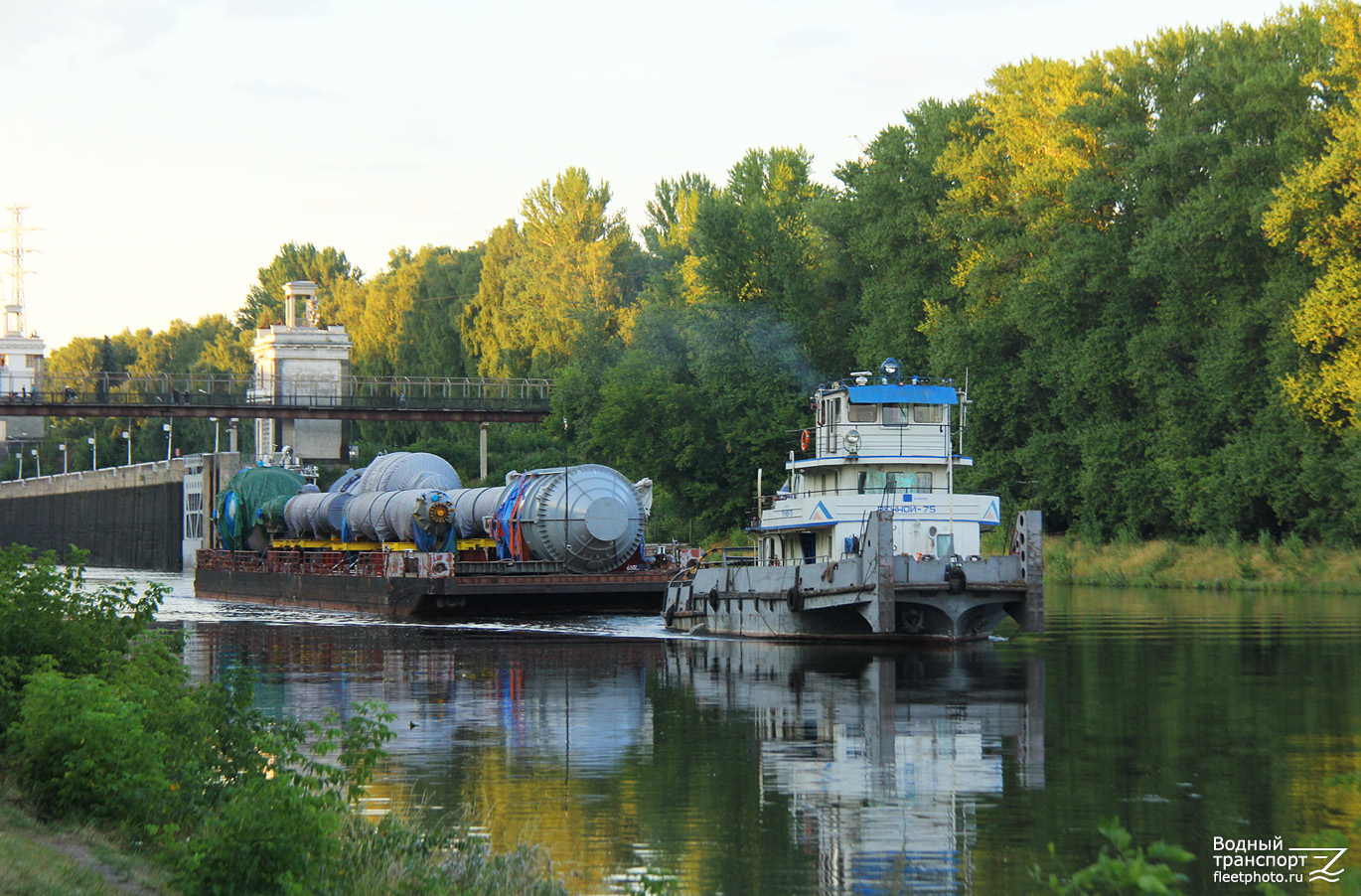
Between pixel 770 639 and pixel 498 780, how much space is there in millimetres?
19425

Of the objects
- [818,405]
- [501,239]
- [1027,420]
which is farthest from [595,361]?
[818,405]

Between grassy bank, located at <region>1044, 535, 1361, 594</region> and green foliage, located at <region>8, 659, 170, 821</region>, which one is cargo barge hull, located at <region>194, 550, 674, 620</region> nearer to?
grassy bank, located at <region>1044, 535, 1361, 594</region>

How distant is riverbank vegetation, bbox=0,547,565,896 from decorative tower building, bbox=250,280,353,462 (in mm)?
88101

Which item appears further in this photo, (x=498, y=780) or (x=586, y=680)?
(x=586, y=680)

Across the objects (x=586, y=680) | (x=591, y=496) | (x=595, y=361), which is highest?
(x=595, y=361)

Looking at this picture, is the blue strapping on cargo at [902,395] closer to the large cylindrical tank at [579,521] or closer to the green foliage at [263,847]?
the large cylindrical tank at [579,521]

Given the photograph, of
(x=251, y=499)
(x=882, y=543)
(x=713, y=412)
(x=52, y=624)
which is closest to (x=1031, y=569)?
(x=882, y=543)

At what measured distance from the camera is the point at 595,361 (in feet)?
298

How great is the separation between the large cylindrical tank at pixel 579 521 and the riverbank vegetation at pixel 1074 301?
22761 millimetres

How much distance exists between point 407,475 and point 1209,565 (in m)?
30.8

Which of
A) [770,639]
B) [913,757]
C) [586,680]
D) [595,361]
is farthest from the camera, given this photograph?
[595,361]

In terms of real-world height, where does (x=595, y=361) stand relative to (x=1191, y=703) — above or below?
above

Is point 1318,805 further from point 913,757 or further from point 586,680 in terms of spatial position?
point 586,680

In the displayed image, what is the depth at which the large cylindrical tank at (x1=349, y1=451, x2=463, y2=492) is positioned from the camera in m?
62.7
